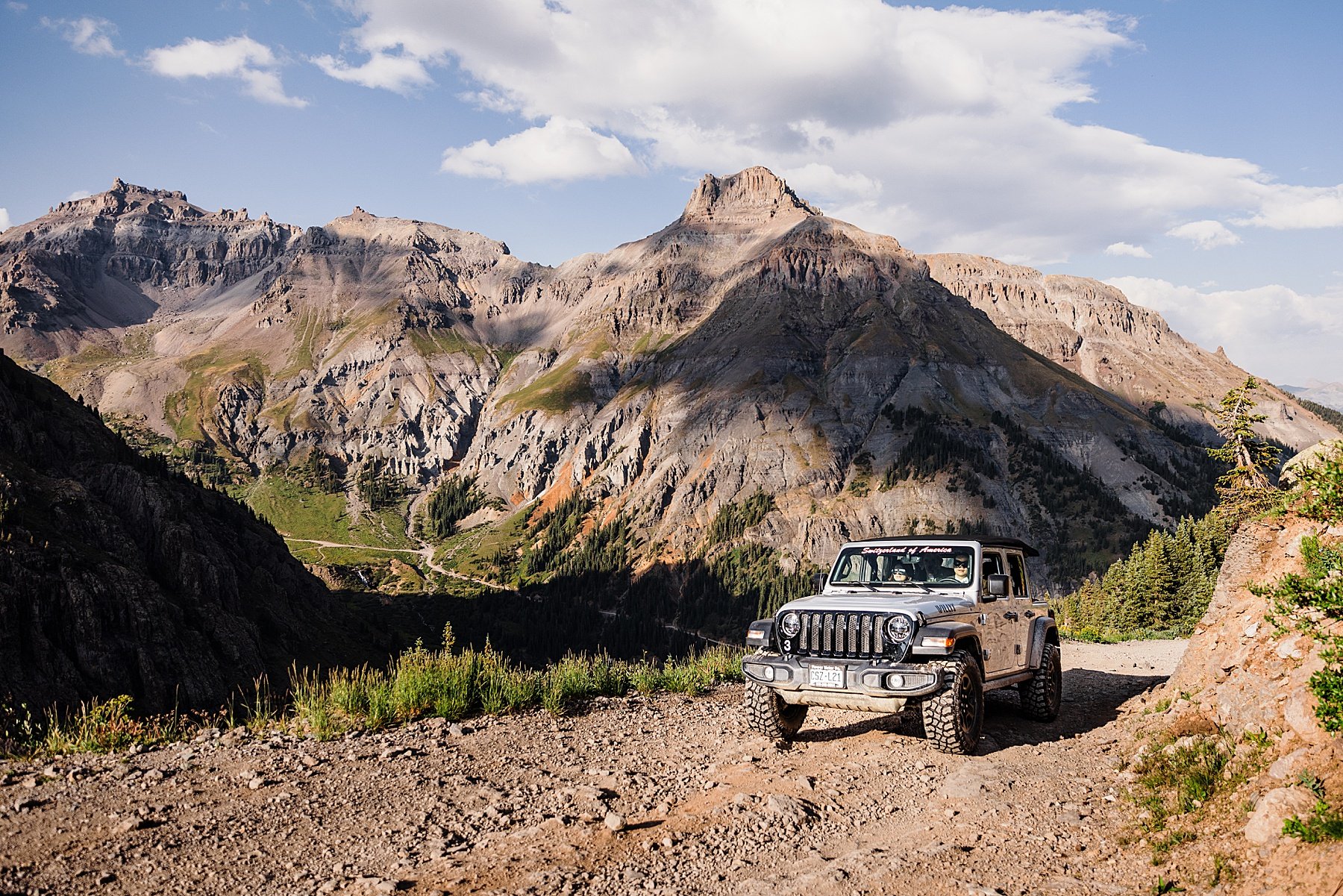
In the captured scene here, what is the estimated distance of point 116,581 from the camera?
65.6 metres

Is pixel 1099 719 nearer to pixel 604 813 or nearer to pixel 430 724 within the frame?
pixel 604 813

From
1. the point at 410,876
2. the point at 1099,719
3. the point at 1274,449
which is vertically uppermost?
the point at 1274,449

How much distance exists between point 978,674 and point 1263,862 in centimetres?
540

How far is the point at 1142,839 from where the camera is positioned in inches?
294

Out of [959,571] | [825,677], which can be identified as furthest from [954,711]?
[959,571]

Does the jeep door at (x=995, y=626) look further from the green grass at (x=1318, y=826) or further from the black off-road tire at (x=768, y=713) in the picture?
the green grass at (x=1318, y=826)

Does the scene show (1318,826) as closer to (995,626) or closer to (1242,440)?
(995,626)

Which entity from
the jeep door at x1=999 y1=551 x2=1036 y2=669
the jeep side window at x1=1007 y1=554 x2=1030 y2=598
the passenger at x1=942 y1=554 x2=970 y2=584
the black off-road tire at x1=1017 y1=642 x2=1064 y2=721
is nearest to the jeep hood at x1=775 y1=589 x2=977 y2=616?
the passenger at x1=942 y1=554 x2=970 y2=584

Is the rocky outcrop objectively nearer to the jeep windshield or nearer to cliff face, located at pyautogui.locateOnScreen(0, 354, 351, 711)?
the jeep windshield

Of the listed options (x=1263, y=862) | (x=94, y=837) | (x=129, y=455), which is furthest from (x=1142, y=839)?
(x=129, y=455)

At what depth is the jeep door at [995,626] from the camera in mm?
12430

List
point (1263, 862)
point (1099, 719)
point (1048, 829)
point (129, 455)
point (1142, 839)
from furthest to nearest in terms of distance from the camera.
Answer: point (129, 455) < point (1099, 719) < point (1048, 829) < point (1142, 839) < point (1263, 862)

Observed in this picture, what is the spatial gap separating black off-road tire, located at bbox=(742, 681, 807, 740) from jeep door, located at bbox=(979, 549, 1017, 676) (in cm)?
344

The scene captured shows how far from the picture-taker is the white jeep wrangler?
10.6 metres
